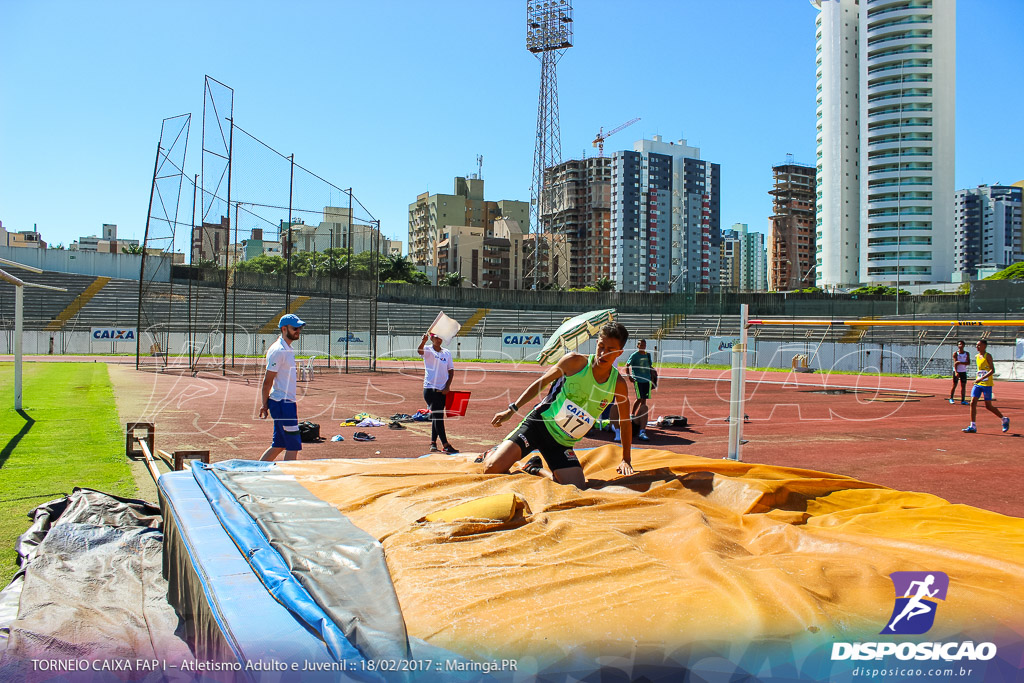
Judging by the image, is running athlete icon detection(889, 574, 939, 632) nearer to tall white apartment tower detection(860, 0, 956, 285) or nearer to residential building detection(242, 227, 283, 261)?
residential building detection(242, 227, 283, 261)

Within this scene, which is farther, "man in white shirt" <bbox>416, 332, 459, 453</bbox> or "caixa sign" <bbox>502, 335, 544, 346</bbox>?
"caixa sign" <bbox>502, 335, 544, 346</bbox>

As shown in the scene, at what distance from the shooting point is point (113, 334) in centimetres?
3406

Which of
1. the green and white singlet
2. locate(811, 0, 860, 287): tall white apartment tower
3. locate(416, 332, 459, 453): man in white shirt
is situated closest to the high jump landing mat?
the green and white singlet

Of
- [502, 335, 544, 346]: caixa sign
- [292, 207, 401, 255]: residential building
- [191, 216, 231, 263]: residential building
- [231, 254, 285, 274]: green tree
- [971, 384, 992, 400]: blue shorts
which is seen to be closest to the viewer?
[971, 384, 992, 400]: blue shorts

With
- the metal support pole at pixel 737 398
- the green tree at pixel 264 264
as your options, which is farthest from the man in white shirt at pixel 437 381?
the green tree at pixel 264 264

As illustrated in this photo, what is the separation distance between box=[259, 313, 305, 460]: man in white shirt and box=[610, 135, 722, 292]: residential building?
118m

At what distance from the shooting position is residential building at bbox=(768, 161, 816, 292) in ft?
498

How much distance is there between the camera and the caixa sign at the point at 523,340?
38406 millimetres

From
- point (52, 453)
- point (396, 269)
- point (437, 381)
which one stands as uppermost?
point (396, 269)

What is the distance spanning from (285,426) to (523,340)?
32746mm

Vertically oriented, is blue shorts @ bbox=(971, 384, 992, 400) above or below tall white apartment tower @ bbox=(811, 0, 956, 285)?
below

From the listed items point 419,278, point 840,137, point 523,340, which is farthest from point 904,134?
point 523,340

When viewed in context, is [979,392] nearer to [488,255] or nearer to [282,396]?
[282,396]

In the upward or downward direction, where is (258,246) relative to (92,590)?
upward
